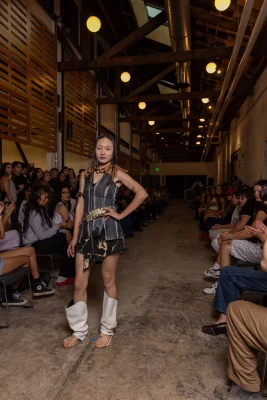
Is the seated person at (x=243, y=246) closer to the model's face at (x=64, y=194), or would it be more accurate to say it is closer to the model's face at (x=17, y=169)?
the model's face at (x=64, y=194)

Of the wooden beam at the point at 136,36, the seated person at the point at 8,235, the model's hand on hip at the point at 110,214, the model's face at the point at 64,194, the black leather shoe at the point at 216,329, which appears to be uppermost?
the wooden beam at the point at 136,36

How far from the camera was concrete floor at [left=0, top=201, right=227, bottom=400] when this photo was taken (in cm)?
184

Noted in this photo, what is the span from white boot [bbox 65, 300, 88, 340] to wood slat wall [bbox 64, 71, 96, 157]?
18.1 feet

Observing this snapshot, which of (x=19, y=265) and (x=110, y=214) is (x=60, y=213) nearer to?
(x=19, y=265)

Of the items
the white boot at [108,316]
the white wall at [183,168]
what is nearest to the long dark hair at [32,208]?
the white boot at [108,316]

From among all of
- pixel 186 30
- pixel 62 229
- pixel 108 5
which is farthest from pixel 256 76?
pixel 62 229

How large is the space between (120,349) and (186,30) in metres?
5.02

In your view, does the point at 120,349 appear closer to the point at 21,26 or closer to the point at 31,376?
the point at 31,376

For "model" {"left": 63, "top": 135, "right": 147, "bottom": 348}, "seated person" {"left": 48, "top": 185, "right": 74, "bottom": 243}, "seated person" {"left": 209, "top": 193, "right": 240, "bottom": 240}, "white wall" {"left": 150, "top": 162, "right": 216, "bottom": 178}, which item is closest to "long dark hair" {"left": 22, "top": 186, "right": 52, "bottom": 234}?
"seated person" {"left": 48, "top": 185, "right": 74, "bottom": 243}

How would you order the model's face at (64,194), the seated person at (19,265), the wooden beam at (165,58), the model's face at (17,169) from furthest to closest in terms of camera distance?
the wooden beam at (165,58), the model's face at (17,169), the model's face at (64,194), the seated person at (19,265)

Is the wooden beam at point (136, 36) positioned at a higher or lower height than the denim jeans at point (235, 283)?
higher

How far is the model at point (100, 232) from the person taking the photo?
2268 mm

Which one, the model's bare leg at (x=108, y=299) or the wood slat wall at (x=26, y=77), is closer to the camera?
the model's bare leg at (x=108, y=299)

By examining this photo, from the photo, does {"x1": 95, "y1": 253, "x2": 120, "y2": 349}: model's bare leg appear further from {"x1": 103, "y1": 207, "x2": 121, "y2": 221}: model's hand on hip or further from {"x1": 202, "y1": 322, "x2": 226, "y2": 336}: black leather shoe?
{"x1": 202, "y1": 322, "x2": 226, "y2": 336}: black leather shoe
